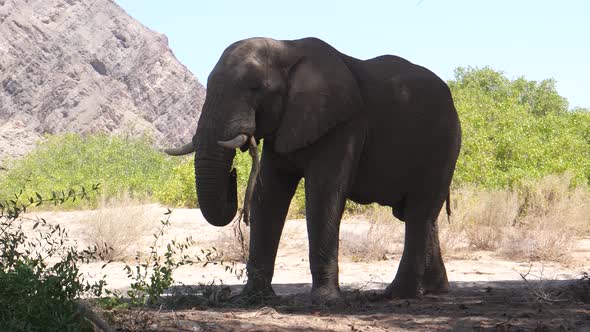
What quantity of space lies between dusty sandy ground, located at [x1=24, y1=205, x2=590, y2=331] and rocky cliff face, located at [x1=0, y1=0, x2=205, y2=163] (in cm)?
5796

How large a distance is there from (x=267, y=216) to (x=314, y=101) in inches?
52.0

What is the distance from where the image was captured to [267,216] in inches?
351

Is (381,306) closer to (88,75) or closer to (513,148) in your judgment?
(513,148)

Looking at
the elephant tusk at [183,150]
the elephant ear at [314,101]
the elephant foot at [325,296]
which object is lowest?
the elephant foot at [325,296]

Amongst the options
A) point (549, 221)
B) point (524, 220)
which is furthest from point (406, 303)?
point (524, 220)

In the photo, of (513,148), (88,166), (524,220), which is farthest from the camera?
(88,166)

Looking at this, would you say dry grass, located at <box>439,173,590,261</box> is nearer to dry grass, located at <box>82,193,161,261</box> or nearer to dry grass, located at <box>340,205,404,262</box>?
dry grass, located at <box>340,205,404,262</box>

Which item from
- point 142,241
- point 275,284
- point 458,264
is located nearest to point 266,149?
point 275,284

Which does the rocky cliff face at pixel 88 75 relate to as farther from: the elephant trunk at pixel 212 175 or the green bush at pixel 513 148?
the elephant trunk at pixel 212 175

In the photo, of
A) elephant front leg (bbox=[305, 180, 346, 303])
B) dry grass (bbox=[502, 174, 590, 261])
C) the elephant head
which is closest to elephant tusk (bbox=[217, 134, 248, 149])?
the elephant head

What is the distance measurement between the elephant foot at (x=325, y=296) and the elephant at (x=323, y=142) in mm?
13

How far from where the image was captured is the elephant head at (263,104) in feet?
25.7

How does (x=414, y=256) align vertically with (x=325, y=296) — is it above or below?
above

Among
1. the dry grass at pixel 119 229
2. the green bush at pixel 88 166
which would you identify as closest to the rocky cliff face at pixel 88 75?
the green bush at pixel 88 166
